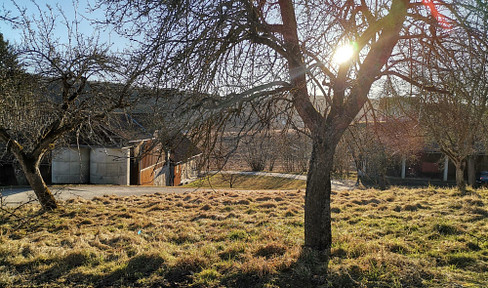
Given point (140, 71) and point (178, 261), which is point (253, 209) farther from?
point (140, 71)

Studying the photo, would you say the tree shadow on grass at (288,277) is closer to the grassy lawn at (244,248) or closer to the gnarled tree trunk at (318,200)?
the grassy lawn at (244,248)

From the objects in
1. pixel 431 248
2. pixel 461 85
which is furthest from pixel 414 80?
pixel 431 248

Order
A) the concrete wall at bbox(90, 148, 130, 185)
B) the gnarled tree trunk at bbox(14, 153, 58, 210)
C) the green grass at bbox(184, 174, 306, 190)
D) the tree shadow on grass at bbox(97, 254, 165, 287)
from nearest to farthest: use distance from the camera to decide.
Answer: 1. the tree shadow on grass at bbox(97, 254, 165, 287)
2. the gnarled tree trunk at bbox(14, 153, 58, 210)
3. the concrete wall at bbox(90, 148, 130, 185)
4. the green grass at bbox(184, 174, 306, 190)

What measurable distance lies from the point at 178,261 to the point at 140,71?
2732 millimetres

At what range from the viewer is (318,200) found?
552cm

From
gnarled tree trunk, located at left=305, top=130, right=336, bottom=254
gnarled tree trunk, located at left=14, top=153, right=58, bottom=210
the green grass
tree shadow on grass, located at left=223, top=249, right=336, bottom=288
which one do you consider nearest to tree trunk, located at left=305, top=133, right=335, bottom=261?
gnarled tree trunk, located at left=305, top=130, right=336, bottom=254

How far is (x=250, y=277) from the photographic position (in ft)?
14.7

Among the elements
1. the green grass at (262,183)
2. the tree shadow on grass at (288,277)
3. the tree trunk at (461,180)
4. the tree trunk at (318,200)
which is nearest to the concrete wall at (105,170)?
the green grass at (262,183)

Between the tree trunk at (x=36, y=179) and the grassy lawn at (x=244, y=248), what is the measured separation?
0.39 meters

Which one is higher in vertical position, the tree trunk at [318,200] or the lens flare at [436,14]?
the lens flare at [436,14]

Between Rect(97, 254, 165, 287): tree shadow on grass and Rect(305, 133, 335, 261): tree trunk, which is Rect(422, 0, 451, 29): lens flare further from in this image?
Rect(97, 254, 165, 287): tree shadow on grass

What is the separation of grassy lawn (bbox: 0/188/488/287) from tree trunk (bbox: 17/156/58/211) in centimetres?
39

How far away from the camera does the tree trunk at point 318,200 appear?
5.43m

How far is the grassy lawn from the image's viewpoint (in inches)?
175
